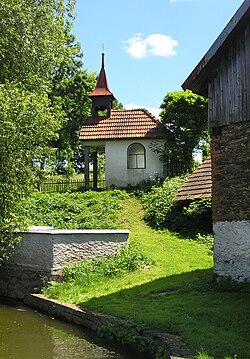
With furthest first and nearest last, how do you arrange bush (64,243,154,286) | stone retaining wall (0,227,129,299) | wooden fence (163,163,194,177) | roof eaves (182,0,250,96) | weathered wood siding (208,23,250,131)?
wooden fence (163,163,194,177), stone retaining wall (0,227,129,299), bush (64,243,154,286), weathered wood siding (208,23,250,131), roof eaves (182,0,250,96)

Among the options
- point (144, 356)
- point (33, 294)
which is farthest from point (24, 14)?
point (144, 356)

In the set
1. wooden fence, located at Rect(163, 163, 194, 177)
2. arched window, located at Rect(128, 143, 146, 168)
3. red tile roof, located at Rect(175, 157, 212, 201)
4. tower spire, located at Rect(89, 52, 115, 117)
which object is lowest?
red tile roof, located at Rect(175, 157, 212, 201)

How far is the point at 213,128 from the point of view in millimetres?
11070

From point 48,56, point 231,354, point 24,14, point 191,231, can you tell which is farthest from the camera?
point 191,231

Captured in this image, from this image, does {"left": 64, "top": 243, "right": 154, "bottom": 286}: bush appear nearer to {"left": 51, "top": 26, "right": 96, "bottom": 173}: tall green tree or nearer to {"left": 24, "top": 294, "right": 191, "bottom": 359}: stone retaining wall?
{"left": 24, "top": 294, "right": 191, "bottom": 359}: stone retaining wall

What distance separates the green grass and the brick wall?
68.9 inches

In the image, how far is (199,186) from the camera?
19.0 m

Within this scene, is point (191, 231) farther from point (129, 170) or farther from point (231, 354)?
point (231, 354)

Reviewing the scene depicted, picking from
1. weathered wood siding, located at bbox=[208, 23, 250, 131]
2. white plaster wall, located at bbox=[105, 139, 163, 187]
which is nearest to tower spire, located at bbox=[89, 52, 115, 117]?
white plaster wall, located at bbox=[105, 139, 163, 187]

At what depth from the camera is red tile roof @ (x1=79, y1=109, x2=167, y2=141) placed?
86.7 feet

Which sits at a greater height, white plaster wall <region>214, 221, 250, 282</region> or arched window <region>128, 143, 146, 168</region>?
arched window <region>128, 143, 146, 168</region>

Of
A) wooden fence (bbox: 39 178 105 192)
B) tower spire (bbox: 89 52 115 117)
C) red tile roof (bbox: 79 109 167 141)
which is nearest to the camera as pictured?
red tile roof (bbox: 79 109 167 141)

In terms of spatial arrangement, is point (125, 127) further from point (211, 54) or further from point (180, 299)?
point (180, 299)

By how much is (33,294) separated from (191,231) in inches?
296
